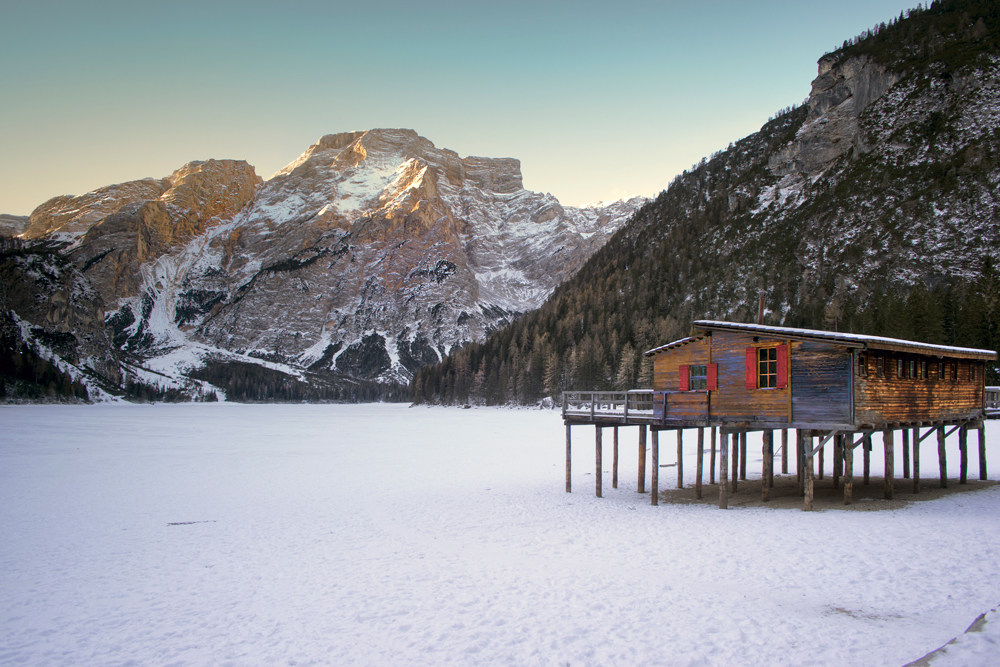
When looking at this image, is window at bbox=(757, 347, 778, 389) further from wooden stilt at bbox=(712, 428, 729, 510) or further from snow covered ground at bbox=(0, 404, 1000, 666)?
snow covered ground at bbox=(0, 404, 1000, 666)

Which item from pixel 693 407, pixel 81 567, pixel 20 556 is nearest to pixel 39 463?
pixel 20 556

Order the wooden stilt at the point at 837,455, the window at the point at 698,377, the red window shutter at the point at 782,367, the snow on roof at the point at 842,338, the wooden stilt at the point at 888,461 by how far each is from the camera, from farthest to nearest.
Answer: the wooden stilt at the point at 837,455 → the window at the point at 698,377 → the wooden stilt at the point at 888,461 → the red window shutter at the point at 782,367 → the snow on roof at the point at 842,338

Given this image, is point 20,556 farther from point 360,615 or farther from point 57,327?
point 57,327

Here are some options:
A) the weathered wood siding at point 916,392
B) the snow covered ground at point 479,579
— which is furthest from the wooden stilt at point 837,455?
the snow covered ground at point 479,579

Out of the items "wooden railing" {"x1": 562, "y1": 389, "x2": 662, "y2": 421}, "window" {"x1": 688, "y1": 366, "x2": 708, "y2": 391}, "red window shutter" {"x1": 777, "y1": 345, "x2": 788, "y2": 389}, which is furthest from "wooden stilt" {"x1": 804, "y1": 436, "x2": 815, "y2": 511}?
"wooden railing" {"x1": 562, "y1": 389, "x2": 662, "y2": 421}

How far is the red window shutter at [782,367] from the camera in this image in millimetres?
22375

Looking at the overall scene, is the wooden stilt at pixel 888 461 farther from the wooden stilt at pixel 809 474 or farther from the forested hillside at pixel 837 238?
the forested hillside at pixel 837 238

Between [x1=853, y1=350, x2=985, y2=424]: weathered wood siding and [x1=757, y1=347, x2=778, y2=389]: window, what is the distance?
2.78 meters

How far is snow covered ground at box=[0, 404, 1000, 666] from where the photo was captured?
10.8 m

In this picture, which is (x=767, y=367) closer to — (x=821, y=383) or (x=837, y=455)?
(x=821, y=383)

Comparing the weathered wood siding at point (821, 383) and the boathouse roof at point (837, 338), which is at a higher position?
the boathouse roof at point (837, 338)

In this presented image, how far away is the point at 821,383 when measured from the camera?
21641 mm

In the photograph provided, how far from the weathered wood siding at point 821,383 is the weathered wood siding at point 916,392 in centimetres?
45

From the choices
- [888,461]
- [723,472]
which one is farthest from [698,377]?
[888,461]
